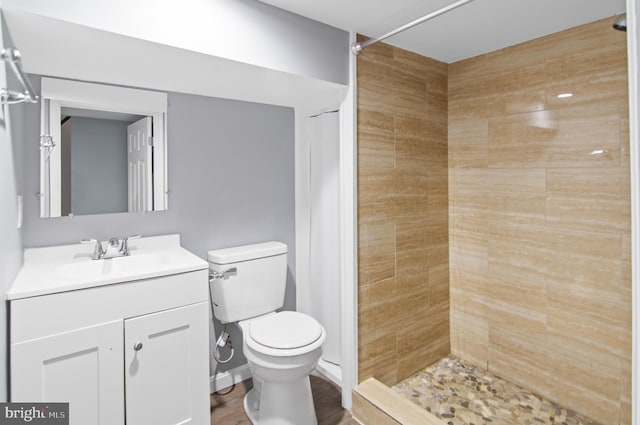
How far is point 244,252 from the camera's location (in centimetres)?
219

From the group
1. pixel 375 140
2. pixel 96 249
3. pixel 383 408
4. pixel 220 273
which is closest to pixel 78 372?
pixel 96 249

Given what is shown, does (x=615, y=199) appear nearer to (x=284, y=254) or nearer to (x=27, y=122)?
(x=284, y=254)

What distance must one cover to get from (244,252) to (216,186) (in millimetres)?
456

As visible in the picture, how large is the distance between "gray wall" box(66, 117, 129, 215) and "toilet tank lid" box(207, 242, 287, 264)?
1.85 ft

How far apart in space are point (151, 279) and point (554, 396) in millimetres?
2306

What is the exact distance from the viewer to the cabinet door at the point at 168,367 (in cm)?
157

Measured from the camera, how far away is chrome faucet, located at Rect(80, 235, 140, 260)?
6.14ft

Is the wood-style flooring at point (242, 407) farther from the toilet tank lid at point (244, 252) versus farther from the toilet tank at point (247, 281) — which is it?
the toilet tank lid at point (244, 252)

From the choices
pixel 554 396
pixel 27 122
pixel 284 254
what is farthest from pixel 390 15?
pixel 554 396

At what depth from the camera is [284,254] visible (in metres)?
2.34

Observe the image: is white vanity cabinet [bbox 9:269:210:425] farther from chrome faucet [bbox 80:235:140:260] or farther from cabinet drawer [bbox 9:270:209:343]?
chrome faucet [bbox 80:235:140:260]

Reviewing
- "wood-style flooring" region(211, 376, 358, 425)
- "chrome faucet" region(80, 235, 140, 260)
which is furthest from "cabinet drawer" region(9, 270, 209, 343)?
"wood-style flooring" region(211, 376, 358, 425)

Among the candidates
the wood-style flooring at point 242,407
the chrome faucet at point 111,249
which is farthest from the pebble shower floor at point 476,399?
the chrome faucet at point 111,249

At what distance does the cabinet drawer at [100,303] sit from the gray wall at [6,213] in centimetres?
6
